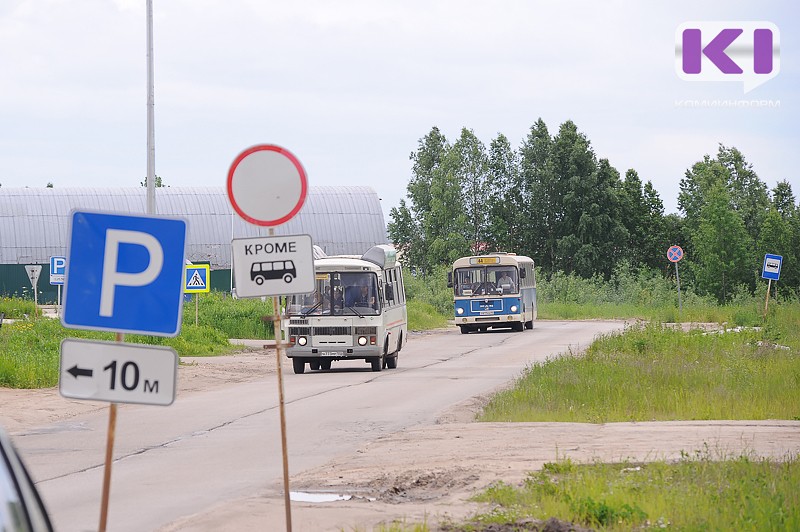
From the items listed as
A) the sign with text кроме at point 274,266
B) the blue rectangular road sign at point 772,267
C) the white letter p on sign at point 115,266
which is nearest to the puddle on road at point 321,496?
the sign with text кроме at point 274,266

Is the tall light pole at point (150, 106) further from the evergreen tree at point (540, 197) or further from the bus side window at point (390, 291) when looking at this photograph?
the evergreen tree at point (540, 197)

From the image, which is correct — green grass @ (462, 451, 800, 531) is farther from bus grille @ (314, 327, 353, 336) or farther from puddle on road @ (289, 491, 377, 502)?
bus grille @ (314, 327, 353, 336)

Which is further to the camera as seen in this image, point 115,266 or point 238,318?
point 238,318

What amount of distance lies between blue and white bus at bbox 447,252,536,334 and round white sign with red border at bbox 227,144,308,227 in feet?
128

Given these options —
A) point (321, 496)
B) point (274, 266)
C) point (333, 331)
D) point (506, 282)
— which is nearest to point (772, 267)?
point (506, 282)

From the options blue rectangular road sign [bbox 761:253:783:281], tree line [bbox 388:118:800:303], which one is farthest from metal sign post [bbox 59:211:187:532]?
tree line [bbox 388:118:800:303]

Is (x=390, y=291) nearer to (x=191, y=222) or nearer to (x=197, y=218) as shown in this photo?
(x=197, y=218)

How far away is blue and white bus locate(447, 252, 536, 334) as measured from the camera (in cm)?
4897

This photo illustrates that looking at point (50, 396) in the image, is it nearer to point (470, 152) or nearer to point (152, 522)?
point (152, 522)

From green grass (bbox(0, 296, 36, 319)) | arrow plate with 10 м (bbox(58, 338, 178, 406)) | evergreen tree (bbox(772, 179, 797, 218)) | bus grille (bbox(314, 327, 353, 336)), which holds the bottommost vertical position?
bus grille (bbox(314, 327, 353, 336))

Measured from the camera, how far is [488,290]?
49.0 m

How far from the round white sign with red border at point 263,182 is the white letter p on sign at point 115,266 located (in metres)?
2.47

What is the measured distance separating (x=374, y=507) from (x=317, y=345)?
17.7m

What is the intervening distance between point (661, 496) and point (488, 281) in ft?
131
